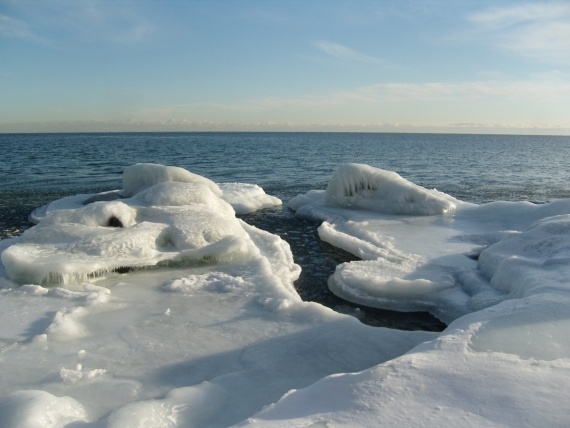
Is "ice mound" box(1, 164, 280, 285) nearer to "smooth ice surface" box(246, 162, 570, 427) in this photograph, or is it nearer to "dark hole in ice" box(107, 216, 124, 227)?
"dark hole in ice" box(107, 216, 124, 227)

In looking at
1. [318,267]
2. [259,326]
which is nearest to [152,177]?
[318,267]

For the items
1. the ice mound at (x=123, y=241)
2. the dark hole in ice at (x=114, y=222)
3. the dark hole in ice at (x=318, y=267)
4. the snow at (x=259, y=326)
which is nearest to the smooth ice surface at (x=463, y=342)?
the snow at (x=259, y=326)

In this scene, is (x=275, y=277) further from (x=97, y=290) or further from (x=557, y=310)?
(x=557, y=310)

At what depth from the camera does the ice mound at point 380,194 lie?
47.0ft

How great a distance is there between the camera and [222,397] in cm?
434

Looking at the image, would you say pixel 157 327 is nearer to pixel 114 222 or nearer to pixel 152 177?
pixel 114 222

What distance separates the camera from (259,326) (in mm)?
6152

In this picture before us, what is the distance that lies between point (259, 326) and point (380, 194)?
9745 mm

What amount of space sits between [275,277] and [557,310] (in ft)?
14.0

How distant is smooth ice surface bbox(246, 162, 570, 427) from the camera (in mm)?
3244

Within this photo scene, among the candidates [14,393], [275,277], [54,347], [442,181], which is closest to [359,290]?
[275,277]

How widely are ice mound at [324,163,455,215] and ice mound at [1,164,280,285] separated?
18.1 ft

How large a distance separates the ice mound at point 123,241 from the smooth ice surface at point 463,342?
264 centimetres

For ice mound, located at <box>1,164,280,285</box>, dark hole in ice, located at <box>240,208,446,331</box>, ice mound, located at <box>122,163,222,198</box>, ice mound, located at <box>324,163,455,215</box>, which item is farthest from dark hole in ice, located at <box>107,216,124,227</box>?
ice mound, located at <box>324,163,455,215</box>
